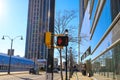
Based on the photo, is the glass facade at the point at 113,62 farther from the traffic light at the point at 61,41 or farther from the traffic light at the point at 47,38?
the traffic light at the point at 47,38

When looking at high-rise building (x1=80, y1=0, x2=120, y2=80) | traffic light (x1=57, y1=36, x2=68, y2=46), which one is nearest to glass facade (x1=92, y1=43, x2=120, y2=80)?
high-rise building (x1=80, y1=0, x2=120, y2=80)

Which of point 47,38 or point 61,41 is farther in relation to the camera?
point 61,41

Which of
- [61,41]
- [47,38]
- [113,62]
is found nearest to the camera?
[47,38]

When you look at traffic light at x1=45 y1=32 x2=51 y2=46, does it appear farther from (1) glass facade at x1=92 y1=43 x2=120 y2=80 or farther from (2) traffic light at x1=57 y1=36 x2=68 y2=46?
(1) glass facade at x1=92 y1=43 x2=120 y2=80

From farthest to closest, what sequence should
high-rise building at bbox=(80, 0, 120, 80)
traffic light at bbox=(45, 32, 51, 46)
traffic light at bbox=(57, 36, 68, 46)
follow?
high-rise building at bbox=(80, 0, 120, 80), traffic light at bbox=(57, 36, 68, 46), traffic light at bbox=(45, 32, 51, 46)

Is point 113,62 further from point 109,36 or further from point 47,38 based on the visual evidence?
point 47,38

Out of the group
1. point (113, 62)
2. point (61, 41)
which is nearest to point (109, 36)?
point (113, 62)

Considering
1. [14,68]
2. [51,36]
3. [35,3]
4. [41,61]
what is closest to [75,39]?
[35,3]

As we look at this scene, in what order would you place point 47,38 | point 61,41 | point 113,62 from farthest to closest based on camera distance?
point 113,62, point 61,41, point 47,38

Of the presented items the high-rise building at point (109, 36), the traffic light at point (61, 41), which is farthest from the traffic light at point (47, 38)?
the high-rise building at point (109, 36)

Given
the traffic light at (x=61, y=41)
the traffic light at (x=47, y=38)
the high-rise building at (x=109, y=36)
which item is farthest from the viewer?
the high-rise building at (x=109, y=36)

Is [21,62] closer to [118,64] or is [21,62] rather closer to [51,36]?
[118,64]

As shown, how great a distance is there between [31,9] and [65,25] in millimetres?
7535

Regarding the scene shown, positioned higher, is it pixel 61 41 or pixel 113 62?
pixel 61 41
